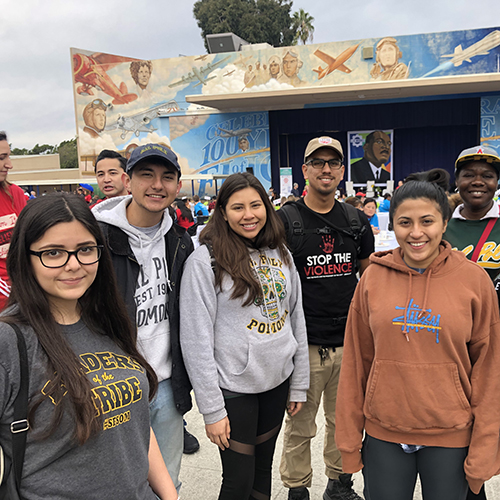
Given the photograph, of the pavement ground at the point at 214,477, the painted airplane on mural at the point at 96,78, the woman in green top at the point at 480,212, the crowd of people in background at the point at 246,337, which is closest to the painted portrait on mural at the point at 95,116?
the painted airplane on mural at the point at 96,78

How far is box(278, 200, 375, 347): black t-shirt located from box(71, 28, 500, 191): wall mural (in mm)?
20679

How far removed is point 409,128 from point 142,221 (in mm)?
24519

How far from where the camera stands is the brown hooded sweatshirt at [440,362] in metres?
1.67

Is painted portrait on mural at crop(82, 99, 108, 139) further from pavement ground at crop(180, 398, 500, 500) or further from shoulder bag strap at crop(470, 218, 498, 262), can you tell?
shoulder bag strap at crop(470, 218, 498, 262)

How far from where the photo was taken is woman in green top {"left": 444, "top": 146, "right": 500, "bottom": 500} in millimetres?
2184

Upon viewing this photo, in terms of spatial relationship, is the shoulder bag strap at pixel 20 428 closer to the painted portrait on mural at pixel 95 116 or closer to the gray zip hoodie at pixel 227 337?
→ the gray zip hoodie at pixel 227 337

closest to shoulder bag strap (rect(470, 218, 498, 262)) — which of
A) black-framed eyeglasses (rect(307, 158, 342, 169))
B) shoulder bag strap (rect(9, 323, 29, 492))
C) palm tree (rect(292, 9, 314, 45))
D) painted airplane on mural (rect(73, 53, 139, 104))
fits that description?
black-framed eyeglasses (rect(307, 158, 342, 169))

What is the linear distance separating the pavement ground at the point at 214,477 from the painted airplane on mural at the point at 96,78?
23.9 metres

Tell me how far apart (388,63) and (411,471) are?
22.2 m

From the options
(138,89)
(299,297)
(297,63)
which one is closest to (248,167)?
(297,63)

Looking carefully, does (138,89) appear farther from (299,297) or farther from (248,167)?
(299,297)

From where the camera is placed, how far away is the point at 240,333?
6.66ft

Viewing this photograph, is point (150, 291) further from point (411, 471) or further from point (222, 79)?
point (222, 79)

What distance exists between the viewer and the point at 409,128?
939 inches
